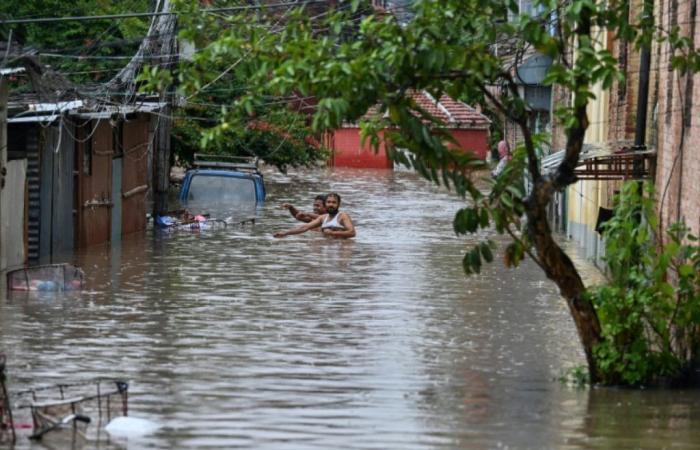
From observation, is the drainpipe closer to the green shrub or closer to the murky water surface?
the murky water surface

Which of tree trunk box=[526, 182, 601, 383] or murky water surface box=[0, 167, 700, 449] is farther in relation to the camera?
tree trunk box=[526, 182, 601, 383]

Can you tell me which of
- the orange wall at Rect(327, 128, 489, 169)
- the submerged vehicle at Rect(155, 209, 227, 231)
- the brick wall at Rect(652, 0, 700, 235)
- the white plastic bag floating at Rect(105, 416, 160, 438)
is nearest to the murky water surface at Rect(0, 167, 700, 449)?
the white plastic bag floating at Rect(105, 416, 160, 438)

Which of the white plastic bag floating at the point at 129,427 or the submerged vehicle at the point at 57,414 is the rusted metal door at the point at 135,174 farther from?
the white plastic bag floating at the point at 129,427

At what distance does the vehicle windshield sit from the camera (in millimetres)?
36688

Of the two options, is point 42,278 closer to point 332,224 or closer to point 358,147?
point 332,224

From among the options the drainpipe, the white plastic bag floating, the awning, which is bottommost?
the white plastic bag floating

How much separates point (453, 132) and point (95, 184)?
3243 cm

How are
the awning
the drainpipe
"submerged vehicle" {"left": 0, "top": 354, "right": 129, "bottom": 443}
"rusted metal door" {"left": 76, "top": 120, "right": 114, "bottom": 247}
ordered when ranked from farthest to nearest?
"rusted metal door" {"left": 76, "top": 120, "right": 114, "bottom": 247}, the drainpipe, the awning, "submerged vehicle" {"left": 0, "top": 354, "right": 129, "bottom": 443}

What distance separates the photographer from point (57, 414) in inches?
418

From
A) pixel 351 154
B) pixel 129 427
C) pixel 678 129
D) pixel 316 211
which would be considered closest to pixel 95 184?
pixel 316 211

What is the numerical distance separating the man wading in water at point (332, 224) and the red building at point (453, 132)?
2931 centimetres

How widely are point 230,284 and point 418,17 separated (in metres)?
9.88

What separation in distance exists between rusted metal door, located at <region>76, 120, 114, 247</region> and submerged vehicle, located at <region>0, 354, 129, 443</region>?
1394 cm

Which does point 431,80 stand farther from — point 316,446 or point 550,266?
point 316,446
